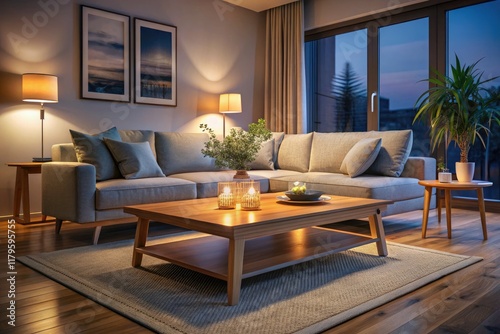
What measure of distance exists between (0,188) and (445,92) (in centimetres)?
386

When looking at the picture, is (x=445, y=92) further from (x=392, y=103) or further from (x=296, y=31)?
(x=296, y=31)

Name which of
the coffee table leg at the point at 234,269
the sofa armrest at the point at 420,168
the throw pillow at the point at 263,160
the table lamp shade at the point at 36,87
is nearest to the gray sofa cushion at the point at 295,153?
the throw pillow at the point at 263,160

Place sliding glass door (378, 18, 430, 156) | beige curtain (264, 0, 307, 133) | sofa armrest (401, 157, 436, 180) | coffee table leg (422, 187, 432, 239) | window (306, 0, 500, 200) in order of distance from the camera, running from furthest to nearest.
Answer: beige curtain (264, 0, 307, 133), sliding glass door (378, 18, 430, 156), window (306, 0, 500, 200), sofa armrest (401, 157, 436, 180), coffee table leg (422, 187, 432, 239)

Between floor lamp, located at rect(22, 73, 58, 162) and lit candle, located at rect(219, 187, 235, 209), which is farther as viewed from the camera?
floor lamp, located at rect(22, 73, 58, 162)

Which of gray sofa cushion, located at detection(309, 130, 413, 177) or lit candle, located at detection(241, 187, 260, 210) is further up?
gray sofa cushion, located at detection(309, 130, 413, 177)

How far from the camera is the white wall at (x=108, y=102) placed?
3.86 meters

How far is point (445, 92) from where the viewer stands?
328 cm

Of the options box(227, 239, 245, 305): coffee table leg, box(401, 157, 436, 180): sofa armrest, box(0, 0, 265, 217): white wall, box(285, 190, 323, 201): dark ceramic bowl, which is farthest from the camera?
box(0, 0, 265, 217): white wall

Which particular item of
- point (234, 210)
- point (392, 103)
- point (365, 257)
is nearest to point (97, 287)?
point (234, 210)

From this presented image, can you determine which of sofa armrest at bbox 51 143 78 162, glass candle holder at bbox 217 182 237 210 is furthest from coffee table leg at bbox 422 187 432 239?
sofa armrest at bbox 51 143 78 162

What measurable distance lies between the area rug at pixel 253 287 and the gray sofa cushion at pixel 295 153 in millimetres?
1857

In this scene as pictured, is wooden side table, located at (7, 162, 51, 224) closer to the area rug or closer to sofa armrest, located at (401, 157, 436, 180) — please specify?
the area rug

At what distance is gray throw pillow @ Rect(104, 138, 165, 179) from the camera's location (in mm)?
3404

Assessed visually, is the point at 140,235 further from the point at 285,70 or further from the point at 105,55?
the point at 285,70
